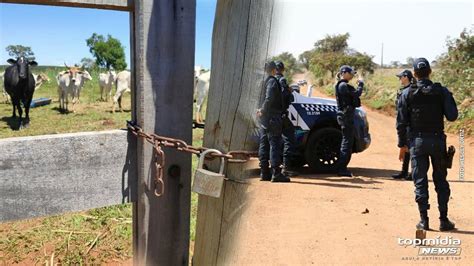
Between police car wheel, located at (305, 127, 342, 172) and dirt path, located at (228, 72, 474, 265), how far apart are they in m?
0.30

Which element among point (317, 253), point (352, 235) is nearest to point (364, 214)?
point (352, 235)

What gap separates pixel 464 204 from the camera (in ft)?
20.1

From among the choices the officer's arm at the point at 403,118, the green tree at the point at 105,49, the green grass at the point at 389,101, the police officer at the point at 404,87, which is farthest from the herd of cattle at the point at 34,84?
the green tree at the point at 105,49

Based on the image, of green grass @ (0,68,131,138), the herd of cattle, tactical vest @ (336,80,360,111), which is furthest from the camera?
the herd of cattle

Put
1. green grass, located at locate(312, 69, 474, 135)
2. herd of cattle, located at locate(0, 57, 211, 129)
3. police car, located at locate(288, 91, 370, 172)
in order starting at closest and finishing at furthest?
1. police car, located at locate(288, 91, 370, 172)
2. herd of cattle, located at locate(0, 57, 211, 129)
3. green grass, located at locate(312, 69, 474, 135)

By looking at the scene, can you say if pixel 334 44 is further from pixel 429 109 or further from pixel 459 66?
pixel 429 109

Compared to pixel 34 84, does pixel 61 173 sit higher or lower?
higher

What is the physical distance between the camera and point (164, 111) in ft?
4.08

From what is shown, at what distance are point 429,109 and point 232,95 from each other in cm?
400

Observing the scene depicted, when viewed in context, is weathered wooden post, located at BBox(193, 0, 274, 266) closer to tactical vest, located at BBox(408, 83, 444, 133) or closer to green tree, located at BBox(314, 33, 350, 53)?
tactical vest, located at BBox(408, 83, 444, 133)

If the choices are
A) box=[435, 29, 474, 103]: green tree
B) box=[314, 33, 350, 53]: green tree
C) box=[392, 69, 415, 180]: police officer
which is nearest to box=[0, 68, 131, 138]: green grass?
box=[392, 69, 415, 180]: police officer

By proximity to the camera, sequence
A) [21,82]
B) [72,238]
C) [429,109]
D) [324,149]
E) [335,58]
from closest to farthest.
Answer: [72,238]
[429,109]
[324,149]
[21,82]
[335,58]

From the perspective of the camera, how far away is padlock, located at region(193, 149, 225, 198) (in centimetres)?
113

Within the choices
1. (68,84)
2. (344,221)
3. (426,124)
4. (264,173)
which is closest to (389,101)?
(68,84)
